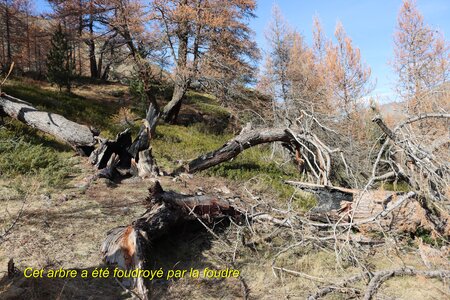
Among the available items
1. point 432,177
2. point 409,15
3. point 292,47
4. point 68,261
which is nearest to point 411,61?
point 409,15

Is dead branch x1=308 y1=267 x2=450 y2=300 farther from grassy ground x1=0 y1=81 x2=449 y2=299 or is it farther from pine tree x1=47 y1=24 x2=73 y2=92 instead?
pine tree x1=47 y1=24 x2=73 y2=92

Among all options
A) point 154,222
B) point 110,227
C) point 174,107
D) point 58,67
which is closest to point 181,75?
point 174,107

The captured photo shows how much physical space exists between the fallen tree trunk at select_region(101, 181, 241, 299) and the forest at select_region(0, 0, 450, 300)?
0.06 feet

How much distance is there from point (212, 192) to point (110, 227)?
267 centimetres

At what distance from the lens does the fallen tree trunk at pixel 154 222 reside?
3768mm

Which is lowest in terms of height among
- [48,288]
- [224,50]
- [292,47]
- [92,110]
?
A: [48,288]

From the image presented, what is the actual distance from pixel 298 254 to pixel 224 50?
11488mm

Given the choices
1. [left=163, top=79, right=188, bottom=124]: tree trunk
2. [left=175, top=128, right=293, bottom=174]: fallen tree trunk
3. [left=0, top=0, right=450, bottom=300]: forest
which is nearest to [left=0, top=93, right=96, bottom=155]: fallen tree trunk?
[left=0, top=0, right=450, bottom=300]: forest

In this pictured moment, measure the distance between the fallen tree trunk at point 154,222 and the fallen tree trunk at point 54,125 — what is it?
4.31m

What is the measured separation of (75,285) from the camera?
348 centimetres

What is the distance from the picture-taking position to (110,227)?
4.85m

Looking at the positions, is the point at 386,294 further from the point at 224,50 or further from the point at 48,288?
the point at 224,50

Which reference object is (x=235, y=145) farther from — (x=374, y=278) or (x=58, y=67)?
(x=58, y=67)

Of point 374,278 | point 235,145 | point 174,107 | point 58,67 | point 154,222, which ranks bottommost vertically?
point 374,278
